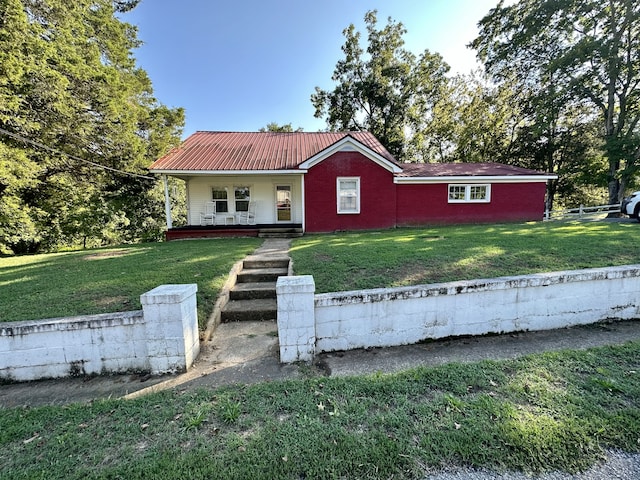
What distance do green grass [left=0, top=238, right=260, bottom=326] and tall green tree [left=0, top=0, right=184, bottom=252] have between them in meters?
6.68

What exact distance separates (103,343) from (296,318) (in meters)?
2.10

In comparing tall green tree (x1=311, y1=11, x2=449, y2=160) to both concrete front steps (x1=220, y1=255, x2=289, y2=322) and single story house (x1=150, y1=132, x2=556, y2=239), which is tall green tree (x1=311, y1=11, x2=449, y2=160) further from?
concrete front steps (x1=220, y1=255, x2=289, y2=322)

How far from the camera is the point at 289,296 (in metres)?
3.29

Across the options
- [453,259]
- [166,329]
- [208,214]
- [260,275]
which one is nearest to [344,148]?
[208,214]

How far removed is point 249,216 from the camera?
13.7 m

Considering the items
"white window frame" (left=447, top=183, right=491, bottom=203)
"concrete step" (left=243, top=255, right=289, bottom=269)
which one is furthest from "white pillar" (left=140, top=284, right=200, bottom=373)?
"white window frame" (left=447, top=183, right=491, bottom=203)

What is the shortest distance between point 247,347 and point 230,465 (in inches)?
75.4

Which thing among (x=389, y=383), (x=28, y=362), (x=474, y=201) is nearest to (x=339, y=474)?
(x=389, y=383)

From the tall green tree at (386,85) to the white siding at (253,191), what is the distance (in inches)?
590

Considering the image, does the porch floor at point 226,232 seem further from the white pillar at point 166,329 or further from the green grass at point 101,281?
the white pillar at point 166,329

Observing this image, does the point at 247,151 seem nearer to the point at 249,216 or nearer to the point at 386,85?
the point at 249,216

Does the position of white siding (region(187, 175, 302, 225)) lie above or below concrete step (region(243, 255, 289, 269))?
above

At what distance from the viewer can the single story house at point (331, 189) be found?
39.7 ft

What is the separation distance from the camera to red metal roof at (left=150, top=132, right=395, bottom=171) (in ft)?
40.1
